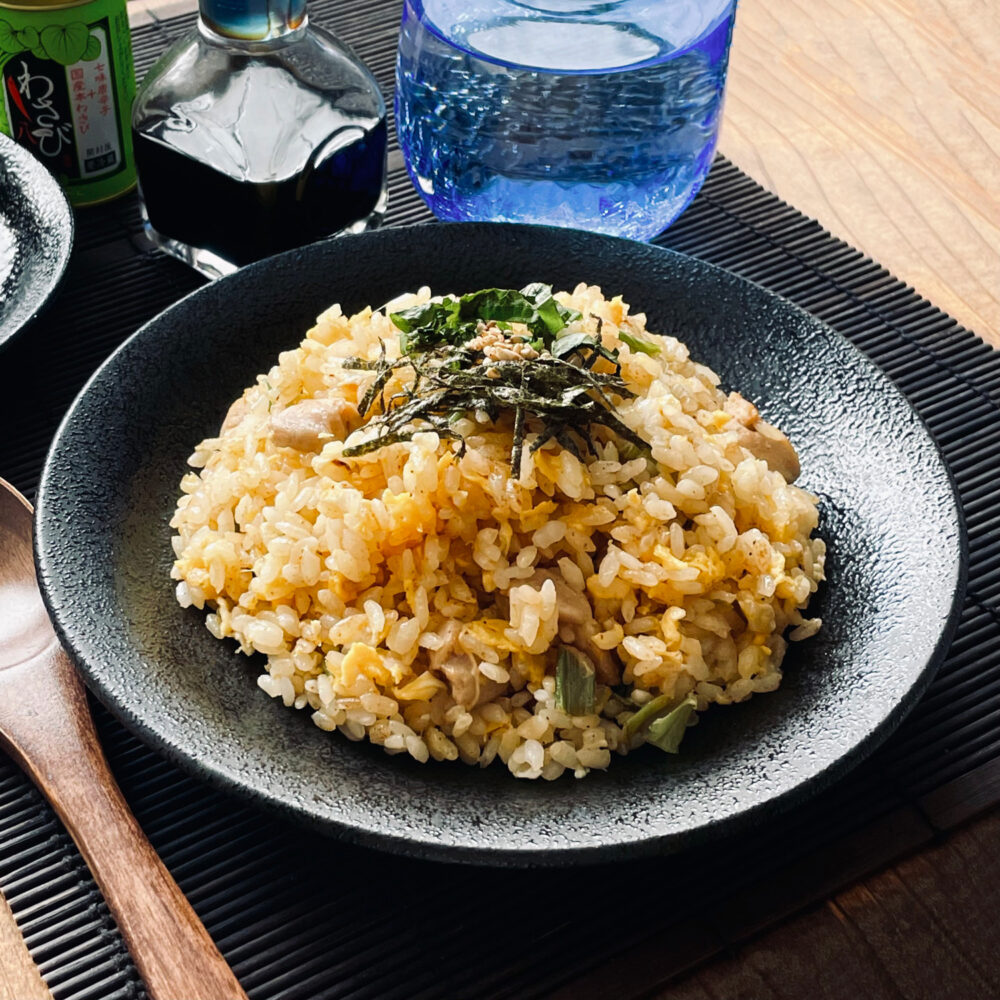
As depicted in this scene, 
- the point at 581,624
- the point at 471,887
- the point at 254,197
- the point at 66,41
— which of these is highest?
the point at 66,41

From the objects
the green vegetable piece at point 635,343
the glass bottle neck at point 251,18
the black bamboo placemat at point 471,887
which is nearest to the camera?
the black bamboo placemat at point 471,887

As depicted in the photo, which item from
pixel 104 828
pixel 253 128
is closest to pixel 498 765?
pixel 104 828

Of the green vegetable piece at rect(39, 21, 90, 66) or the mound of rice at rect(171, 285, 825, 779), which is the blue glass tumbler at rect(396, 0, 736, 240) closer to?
the green vegetable piece at rect(39, 21, 90, 66)

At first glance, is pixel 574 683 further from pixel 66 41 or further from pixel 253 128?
pixel 66 41

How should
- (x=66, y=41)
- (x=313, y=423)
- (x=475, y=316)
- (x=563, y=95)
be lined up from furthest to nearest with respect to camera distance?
(x=66, y=41)
(x=563, y=95)
(x=475, y=316)
(x=313, y=423)

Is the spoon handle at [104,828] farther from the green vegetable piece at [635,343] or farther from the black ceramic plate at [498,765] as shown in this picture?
the green vegetable piece at [635,343]

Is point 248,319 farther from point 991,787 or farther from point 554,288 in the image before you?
point 991,787

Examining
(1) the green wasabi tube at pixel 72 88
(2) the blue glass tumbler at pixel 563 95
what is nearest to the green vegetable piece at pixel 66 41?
(1) the green wasabi tube at pixel 72 88
